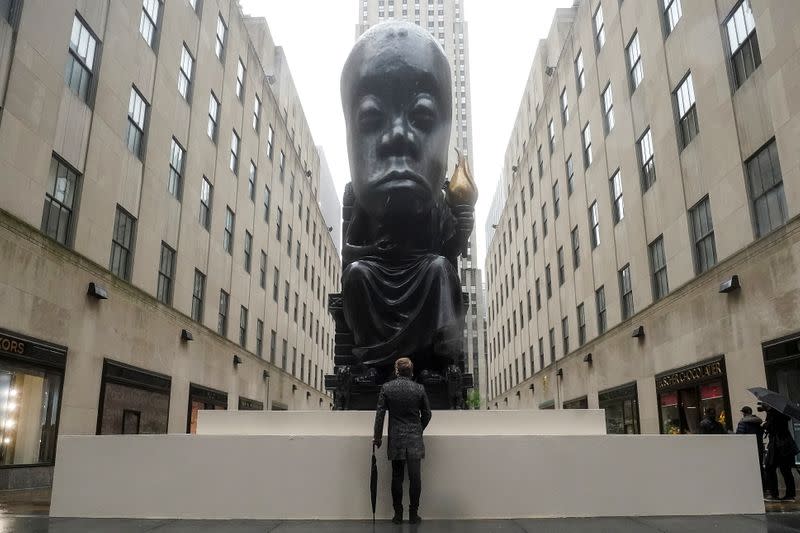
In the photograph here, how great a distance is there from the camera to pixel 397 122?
704cm

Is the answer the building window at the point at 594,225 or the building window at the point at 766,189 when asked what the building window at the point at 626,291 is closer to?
the building window at the point at 594,225

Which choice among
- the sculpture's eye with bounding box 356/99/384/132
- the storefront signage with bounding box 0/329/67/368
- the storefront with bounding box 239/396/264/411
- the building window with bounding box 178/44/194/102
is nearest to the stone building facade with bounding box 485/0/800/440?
the sculpture's eye with bounding box 356/99/384/132

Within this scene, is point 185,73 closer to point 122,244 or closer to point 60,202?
point 122,244

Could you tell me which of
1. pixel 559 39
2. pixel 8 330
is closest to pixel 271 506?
pixel 8 330

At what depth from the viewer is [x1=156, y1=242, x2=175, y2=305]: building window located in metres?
17.8

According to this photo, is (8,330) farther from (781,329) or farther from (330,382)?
(781,329)

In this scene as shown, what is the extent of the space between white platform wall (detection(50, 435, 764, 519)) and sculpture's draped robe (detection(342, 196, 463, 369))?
145 cm

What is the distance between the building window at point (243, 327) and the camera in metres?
25.4

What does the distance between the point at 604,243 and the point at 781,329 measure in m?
11.6

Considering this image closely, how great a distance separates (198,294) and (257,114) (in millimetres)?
11435

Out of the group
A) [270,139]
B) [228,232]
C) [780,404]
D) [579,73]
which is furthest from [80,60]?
[579,73]

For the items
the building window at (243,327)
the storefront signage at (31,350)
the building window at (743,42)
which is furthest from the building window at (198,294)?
the building window at (743,42)

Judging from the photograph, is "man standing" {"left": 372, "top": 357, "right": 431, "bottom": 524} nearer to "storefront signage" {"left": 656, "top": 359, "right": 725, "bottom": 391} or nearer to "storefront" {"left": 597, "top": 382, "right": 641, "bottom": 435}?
"storefront signage" {"left": 656, "top": 359, "right": 725, "bottom": 391}

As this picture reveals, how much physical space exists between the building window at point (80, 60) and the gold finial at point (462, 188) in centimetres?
960
